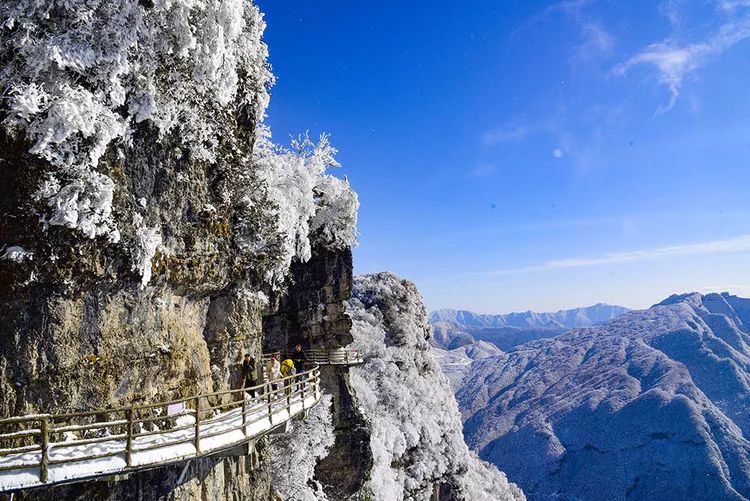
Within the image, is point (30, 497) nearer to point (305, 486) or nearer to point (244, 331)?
point (244, 331)

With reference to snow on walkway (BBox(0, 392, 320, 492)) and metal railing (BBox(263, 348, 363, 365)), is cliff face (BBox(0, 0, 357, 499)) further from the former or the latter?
metal railing (BBox(263, 348, 363, 365))

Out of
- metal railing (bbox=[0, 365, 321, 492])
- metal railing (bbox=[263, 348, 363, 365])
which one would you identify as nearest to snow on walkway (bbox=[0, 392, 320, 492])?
metal railing (bbox=[0, 365, 321, 492])

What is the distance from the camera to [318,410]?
30938 millimetres

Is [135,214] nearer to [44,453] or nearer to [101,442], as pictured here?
[101,442]

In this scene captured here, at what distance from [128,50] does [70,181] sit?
3.98 metres

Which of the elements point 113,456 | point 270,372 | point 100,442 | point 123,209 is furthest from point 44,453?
point 270,372

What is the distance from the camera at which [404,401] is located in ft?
180

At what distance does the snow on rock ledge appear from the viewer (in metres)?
48.7

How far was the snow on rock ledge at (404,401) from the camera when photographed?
48.7 metres

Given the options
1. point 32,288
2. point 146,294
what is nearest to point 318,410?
point 146,294

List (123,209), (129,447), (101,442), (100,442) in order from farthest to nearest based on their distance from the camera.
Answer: (123,209) < (101,442) < (100,442) < (129,447)

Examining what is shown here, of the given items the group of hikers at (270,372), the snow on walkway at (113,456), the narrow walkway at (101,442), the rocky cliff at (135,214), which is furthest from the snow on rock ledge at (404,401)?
the snow on walkway at (113,456)

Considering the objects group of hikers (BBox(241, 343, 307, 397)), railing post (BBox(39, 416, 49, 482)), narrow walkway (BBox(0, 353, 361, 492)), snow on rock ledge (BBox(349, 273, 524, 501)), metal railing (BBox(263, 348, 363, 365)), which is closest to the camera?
railing post (BBox(39, 416, 49, 482))

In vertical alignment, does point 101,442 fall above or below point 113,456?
above
